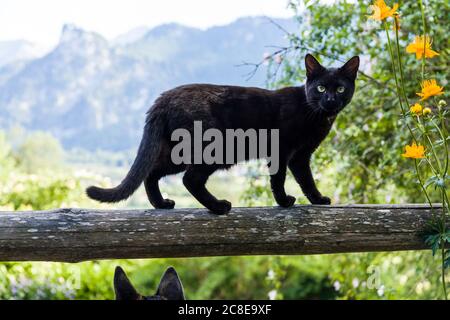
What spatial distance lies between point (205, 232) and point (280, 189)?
54 cm

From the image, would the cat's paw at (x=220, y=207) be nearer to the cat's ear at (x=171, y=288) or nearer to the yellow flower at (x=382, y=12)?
the cat's ear at (x=171, y=288)

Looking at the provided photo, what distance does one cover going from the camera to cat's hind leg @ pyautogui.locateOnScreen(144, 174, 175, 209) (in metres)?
2.76

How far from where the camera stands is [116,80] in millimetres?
17422

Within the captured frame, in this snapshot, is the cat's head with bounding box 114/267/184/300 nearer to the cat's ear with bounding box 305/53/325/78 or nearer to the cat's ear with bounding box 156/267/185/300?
the cat's ear with bounding box 156/267/185/300

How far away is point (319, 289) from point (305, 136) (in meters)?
2.70

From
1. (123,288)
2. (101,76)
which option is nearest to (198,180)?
(123,288)

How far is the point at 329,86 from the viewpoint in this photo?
2.86m

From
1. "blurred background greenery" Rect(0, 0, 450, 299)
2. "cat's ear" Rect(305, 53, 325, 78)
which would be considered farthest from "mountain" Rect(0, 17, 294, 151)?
"cat's ear" Rect(305, 53, 325, 78)

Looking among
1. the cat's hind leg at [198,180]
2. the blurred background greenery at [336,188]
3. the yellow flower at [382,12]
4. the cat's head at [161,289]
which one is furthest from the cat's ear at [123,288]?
the yellow flower at [382,12]

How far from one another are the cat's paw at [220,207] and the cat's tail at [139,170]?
31cm

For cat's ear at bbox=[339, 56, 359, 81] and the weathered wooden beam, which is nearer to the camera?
the weathered wooden beam

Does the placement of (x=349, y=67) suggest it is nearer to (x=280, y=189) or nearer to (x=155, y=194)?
(x=280, y=189)

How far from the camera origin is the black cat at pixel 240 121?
2.54 m
